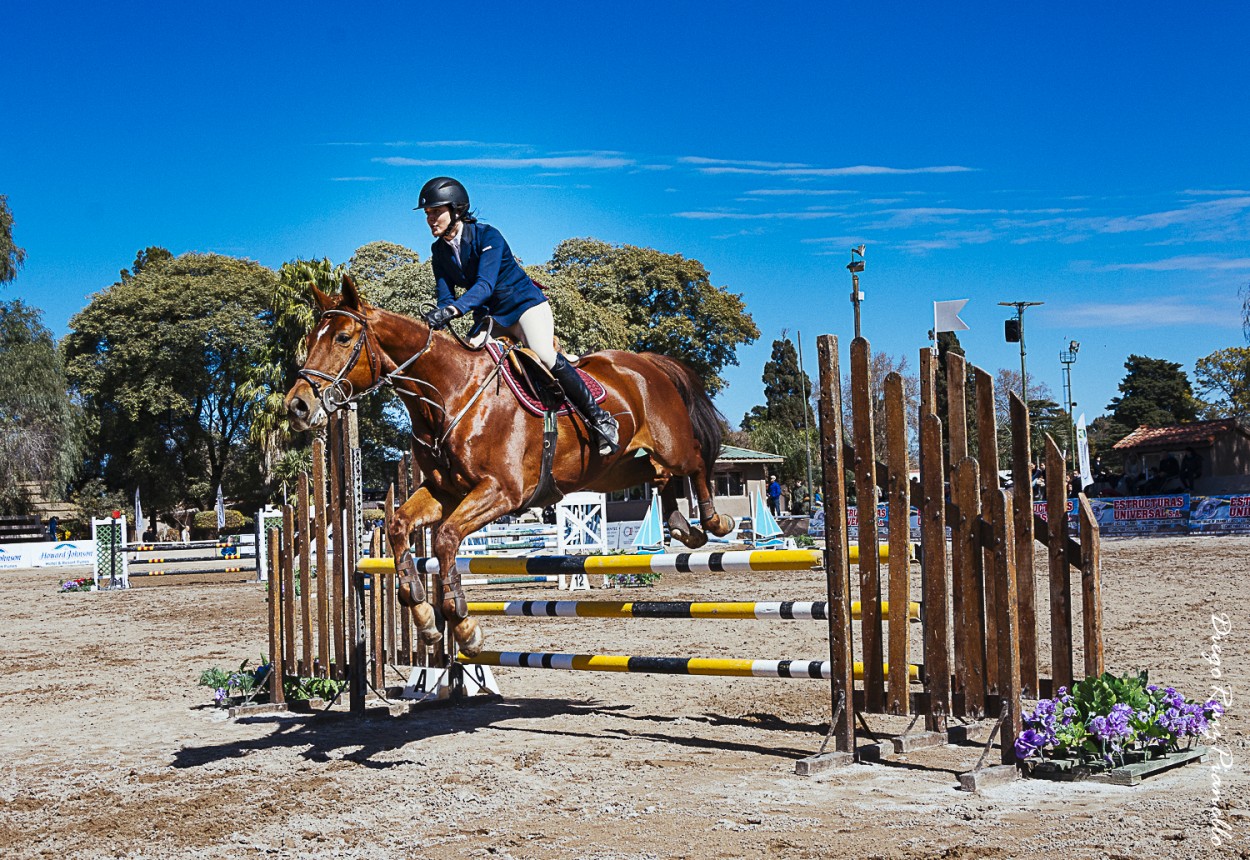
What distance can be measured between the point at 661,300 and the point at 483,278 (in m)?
43.7

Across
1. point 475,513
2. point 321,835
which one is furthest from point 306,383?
point 321,835

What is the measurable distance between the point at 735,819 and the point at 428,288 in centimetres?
3643

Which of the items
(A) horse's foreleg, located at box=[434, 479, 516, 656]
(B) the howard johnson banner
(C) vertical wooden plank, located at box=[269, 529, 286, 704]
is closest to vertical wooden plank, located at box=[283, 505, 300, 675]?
(C) vertical wooden plank, located at box=[269, 529, 286, 704]

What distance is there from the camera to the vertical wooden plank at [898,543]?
610 centimetres

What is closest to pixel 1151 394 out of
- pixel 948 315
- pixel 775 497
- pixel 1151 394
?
pixel 1151 394

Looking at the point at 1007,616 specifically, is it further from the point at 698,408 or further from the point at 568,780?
the point at 698,408

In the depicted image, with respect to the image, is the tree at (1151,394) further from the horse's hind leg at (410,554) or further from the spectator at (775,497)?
the horse's hind leg at (410,554)

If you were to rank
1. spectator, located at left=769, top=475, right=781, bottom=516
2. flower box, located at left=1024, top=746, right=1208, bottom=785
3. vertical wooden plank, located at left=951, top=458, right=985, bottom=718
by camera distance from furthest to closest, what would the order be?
1. spectator, located at left=769, top=475, right=781, bottom=516
2. vertical wooden plank, located at left=951, top=458, right=985, bottom=718
3. flower box, located at left=1024, top=746, right=1208, bottom=785

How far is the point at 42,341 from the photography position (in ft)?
132

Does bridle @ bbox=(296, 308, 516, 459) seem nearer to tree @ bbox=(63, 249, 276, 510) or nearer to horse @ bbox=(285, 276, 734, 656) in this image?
horse @ bbox=(285, 276, 734, 656)

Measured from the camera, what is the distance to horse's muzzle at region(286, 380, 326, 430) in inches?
239


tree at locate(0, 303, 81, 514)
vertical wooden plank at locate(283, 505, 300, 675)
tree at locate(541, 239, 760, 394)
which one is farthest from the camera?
tree at locate(541, 239, 760, 394)

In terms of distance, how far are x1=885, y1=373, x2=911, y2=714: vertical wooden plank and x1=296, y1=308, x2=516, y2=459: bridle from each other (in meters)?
2.38

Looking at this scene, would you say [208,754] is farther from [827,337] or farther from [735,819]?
[827,337]
